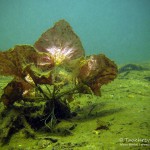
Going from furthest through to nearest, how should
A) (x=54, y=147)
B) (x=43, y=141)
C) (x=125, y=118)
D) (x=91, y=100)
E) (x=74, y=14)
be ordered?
1. (x=74, y=14)
2. (x=91, y=100)
3. (x=125, y=118)
4. (x=43, y=141)
5. (x=54, y=147)

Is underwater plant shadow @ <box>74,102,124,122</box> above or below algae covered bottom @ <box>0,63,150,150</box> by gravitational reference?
above

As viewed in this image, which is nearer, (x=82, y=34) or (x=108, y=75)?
(x=108, y=75)

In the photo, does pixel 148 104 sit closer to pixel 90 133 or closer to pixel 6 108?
pixel 90 133

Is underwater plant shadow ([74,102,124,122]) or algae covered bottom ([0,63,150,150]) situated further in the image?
underwater plant shadow ([74,102,124,122])

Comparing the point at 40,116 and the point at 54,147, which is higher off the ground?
the point at 40,116

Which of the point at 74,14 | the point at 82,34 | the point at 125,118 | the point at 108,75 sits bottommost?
the point at 125,118

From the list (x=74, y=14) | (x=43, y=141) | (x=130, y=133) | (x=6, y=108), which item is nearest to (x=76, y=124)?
(x=43, y=141)

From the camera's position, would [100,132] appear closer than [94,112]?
Yes

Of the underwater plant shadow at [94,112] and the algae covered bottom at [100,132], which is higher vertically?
the underwater plant shadow at [94,112]

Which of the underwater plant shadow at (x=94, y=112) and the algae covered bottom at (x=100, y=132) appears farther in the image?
the underwater plant shadow at (x=94, y=112)

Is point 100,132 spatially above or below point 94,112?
below

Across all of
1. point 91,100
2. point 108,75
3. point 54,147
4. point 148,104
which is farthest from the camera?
point 91,100
